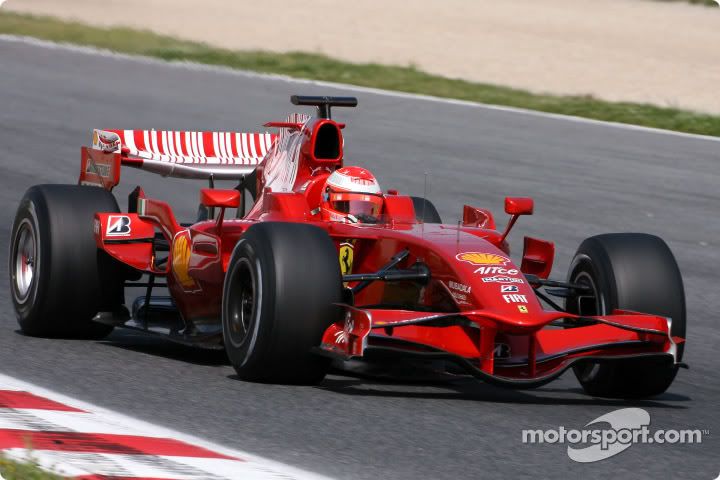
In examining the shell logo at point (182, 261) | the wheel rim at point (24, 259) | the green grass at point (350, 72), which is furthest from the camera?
the green grass at point (350, 72)

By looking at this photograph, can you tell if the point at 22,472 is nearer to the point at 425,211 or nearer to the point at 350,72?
the point at 425,211

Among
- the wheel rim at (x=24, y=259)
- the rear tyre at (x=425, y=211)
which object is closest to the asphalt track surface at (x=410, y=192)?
the wheel rim at (x=24, y=259)

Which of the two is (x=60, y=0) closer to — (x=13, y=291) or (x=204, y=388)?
(x=13, y=291)

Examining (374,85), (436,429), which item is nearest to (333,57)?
(374,85)

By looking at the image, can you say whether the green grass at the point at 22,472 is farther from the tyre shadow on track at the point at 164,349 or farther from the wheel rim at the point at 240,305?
the tyre shadow on track at the point at 164,349

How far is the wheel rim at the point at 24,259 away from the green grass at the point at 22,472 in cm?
370

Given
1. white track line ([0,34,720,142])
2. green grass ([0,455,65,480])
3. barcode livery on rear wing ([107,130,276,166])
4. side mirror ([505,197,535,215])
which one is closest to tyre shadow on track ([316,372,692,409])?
side mirror ([505,197,535,215])

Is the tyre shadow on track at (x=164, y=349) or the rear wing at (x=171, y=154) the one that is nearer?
the tyre shadow on track at (x=164, y=349)

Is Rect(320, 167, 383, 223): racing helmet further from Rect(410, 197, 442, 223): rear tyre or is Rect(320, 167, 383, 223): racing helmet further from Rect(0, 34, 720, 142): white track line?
Rect(0, 34, 720, 142): white track line

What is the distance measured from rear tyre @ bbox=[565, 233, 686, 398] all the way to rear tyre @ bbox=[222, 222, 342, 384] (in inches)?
58.0

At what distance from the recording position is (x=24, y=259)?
8852 mm

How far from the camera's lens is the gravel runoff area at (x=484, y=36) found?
24.4m

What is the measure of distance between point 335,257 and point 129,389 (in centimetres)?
119

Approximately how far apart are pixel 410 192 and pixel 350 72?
753cm
